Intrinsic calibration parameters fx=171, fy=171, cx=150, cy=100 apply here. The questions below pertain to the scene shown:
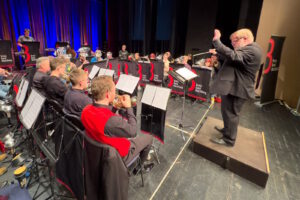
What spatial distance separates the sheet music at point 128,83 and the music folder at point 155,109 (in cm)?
31

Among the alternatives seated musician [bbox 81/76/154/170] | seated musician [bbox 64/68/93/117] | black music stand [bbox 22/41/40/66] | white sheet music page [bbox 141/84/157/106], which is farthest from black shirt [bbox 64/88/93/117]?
black music stand [bbox 22/41/40/66]

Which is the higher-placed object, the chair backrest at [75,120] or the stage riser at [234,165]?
the chair backrest at [75,120]

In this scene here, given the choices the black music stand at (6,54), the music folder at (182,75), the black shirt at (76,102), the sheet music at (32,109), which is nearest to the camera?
the sheet music at (32,109)

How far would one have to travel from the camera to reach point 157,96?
2539mm

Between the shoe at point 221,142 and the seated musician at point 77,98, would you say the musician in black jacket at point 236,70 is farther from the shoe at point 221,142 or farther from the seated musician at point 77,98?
the seated musician at point 77,98

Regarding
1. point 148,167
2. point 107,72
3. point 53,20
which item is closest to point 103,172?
point 148,167

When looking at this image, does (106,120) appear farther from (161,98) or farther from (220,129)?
(220,129)

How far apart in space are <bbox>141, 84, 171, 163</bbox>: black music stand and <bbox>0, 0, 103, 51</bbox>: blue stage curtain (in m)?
7.96

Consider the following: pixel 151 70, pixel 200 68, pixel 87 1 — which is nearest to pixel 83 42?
pixel 87 1

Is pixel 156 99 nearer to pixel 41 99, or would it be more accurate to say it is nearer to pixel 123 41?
pixel 41 99

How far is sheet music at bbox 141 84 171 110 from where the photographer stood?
245cm

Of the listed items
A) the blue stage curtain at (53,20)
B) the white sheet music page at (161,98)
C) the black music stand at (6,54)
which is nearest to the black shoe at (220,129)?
the white sheet music page at (161,98)

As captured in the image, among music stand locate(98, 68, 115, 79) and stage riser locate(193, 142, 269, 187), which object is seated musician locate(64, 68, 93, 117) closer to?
music stand locate(98, 68, 115, 79)

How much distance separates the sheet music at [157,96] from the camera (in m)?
2.45
